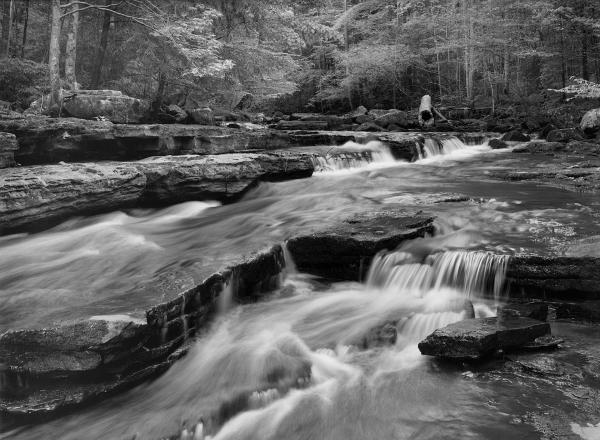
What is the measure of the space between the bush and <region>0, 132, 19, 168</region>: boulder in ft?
21.2

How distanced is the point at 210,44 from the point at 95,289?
9.74 meters

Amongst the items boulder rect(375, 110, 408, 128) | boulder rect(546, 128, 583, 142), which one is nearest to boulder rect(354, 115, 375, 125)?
boulder rect(375, 110, 408, 128)

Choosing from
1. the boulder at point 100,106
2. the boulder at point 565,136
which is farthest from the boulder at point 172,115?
the boulder at point 565,136

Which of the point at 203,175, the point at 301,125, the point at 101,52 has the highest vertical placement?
the point at 101,52

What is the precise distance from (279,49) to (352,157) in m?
11.0

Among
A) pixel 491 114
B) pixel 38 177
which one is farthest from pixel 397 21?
pixel 38 177

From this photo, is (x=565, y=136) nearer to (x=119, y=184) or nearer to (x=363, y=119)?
(x=363, y=119)

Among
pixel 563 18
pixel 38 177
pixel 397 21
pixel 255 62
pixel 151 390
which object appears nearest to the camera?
pixel 151 390

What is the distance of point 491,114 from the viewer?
2247 centimetres

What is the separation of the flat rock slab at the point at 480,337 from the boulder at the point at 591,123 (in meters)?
14.1

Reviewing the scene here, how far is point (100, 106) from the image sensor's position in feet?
35.4

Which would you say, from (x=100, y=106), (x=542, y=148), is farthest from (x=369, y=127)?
(x=100, y=106)

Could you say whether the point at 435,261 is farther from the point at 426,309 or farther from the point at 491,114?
the point at 491,114

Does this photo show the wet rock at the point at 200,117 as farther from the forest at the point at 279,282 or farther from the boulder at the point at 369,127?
the boulder at the point at 369,127
